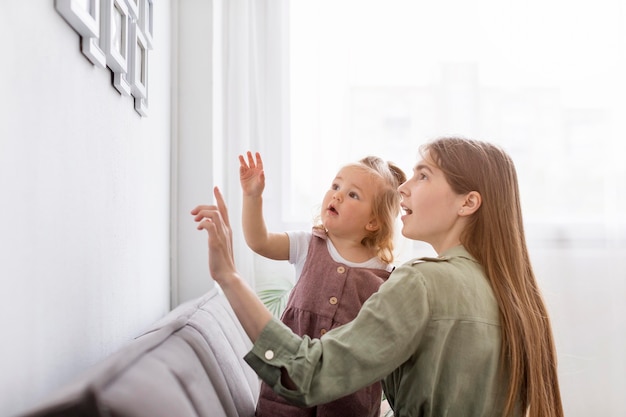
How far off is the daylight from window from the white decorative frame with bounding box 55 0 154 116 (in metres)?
1.27

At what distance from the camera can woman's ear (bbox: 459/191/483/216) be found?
1.50m

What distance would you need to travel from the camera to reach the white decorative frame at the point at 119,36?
52.4 inches

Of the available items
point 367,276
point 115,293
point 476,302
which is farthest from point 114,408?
point 367,276

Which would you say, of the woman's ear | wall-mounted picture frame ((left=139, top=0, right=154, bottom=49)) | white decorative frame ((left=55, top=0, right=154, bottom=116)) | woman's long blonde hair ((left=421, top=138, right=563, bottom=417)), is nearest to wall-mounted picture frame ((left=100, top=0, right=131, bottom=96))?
white decorative frame ((left=55, top=0, right=154, bottom=116))

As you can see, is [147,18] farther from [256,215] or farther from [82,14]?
[82,14]

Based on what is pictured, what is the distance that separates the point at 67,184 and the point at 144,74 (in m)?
0.85

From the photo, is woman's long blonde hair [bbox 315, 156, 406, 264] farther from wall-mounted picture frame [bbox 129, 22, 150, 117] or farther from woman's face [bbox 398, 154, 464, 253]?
wall-mounted picture frame [bbox 129, 22, 150, 117]

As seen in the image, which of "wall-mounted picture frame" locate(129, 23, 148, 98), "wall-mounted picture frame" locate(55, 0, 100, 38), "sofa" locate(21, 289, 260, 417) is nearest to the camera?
"sofa" locate(21, 289, 260, 417)

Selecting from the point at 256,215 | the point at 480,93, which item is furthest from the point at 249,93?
the point at 256,215

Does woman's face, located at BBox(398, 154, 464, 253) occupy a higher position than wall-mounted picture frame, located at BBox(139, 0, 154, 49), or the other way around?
wall-mounted picture frame, located at BBox(139, 0, 154, 49)

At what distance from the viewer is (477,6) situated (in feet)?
11.0

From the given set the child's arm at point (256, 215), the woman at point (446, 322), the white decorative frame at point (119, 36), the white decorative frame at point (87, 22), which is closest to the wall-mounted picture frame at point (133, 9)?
the white decorative frame at point (119, 36)

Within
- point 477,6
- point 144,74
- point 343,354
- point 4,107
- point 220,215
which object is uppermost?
point 477,6

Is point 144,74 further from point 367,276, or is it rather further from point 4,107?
point 4,107
